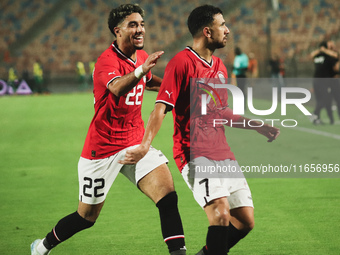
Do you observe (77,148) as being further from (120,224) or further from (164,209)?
(164,209)

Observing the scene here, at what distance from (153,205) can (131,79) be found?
11.7ft

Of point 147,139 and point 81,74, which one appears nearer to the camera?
point 147,139

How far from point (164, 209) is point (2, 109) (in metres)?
21.1

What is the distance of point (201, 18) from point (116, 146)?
1296 millimetres

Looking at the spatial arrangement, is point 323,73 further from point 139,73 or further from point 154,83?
point 139,73

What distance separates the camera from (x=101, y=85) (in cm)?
511

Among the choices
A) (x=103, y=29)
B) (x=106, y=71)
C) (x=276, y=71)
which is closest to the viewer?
(x=106, y=71)

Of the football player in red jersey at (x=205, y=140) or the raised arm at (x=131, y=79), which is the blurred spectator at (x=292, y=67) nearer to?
the football player in red jersey at (x=205, y=140)

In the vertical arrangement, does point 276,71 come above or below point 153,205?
below

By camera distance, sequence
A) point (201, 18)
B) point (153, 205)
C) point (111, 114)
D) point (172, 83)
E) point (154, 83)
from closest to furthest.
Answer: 1. point (172, 83)
2. point (201, 18)
3. point (111, 114)
4. point (154, 83)
5. point (153, 205)

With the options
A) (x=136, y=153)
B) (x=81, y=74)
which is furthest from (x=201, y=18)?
(x=81, y=74)

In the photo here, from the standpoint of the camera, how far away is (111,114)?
5184 millimetres

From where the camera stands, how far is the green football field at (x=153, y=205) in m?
6.12

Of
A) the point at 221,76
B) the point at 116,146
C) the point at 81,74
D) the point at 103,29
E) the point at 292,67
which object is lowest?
the point at 81,74
